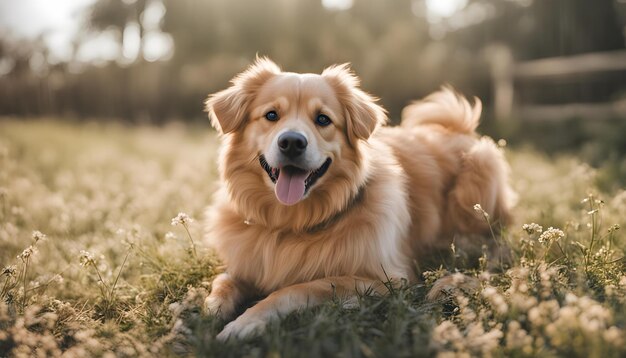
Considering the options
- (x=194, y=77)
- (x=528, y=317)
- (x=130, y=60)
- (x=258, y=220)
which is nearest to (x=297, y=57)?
(x=194, y=77)

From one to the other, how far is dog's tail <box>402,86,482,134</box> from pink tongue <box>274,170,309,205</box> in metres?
1.99

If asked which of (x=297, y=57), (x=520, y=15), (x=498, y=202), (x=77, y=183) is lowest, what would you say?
(x=77, y=183)

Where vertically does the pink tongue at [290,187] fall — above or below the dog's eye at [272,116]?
below

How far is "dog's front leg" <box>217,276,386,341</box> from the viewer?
2.36 m

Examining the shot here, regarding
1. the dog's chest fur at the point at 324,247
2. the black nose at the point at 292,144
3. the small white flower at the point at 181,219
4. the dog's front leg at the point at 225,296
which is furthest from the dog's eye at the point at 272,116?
the dog's front leg at the point at 225,296

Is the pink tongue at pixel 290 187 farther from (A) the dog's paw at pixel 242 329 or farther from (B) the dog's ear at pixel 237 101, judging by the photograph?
(A) the dog's paw at pixel 242 329

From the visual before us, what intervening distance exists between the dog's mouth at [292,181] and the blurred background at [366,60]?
14.4 ft

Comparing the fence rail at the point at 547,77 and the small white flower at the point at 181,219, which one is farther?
the fence rail at the point at 547,77

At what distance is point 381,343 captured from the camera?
6.95 feet

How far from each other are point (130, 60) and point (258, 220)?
14.1 m

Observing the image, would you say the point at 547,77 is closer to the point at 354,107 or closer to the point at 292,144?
A: the point at 354,107

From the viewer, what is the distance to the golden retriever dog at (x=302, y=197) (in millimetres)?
2812

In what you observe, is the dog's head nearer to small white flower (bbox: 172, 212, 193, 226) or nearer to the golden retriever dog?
the golden retriever dog

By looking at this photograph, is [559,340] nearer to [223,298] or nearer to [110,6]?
[223,298]
